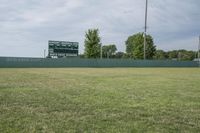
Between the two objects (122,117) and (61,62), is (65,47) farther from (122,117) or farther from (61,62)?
(122,117)

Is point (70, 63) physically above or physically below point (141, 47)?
below

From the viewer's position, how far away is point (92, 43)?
68.4 m

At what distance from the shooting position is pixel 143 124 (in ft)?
19.2

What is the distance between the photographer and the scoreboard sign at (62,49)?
187 feet

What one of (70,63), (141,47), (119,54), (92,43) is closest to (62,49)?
(70,63)

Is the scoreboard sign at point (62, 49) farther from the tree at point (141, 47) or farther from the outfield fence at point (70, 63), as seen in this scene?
the tree at point (141, 47)

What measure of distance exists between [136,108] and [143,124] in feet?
6.26

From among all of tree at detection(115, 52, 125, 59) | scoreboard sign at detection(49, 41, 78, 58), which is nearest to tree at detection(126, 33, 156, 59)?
scoreboard sign at detection(49, 41, 78, 58)

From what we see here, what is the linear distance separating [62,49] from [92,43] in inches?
470

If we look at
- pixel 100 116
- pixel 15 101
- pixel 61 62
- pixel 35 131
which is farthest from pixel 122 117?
pixel 61 62

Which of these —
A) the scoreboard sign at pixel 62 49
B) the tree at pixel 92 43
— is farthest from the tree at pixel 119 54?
the scoreboard sign at pixel 62 49

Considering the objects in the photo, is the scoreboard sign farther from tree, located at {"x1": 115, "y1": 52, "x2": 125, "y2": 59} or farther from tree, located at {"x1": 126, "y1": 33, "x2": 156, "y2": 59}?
tree, located at {"x1": 115, "y1": 52, "x2": 125, "y2": 59}

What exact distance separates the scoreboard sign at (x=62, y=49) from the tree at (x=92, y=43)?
945 centimetres

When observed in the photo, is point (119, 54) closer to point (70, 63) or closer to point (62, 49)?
point (70, 63)
